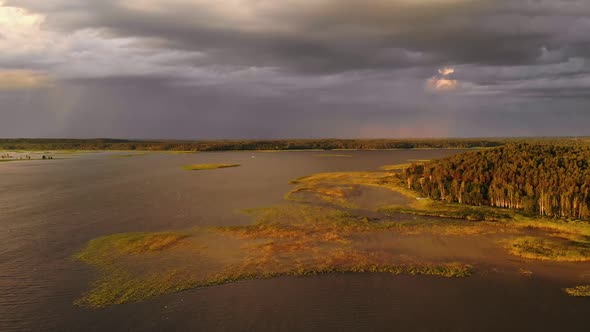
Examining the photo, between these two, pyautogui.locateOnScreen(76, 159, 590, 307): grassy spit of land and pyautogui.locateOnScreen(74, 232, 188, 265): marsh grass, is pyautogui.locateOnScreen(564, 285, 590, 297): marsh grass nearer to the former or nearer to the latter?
pyautogui.locateOnScreen(76, 159, 590, 307): grassy spit of land

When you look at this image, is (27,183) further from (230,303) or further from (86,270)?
(230,303)

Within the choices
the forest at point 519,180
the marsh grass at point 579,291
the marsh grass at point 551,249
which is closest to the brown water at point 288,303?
the marsh grass at point 579,291

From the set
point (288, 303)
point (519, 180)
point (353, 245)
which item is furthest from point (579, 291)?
point (519, 180)

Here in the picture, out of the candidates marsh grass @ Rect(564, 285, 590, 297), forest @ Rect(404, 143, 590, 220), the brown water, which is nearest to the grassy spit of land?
marsh grass @ Rect(564, 285, 590, 297)

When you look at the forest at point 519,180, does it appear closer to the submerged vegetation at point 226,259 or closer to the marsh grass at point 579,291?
the marsh grass at point 579,291

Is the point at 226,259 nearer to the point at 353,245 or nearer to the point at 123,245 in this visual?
the point at 123,245

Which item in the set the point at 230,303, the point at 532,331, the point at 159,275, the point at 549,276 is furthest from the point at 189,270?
the point at 549,276
